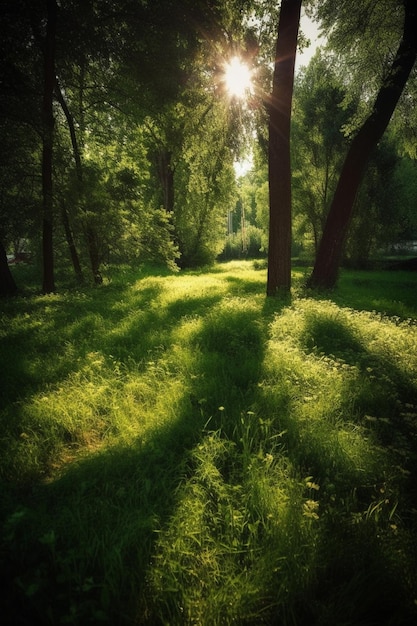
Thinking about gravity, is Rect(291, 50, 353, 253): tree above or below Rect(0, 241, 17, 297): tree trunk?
above

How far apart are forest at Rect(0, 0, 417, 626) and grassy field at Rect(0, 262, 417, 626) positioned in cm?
2

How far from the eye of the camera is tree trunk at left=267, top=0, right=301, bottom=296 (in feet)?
25.2

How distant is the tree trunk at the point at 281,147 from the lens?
25.2 ft

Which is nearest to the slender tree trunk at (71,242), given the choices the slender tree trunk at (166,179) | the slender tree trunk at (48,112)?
the slender tree trunk at (48,112)

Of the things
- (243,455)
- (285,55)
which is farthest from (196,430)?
(285,55)

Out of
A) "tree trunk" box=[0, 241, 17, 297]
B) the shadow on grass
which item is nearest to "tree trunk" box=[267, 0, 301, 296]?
the shadow on grass

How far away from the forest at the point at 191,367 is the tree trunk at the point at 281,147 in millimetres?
59

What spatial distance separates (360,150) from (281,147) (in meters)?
2.82

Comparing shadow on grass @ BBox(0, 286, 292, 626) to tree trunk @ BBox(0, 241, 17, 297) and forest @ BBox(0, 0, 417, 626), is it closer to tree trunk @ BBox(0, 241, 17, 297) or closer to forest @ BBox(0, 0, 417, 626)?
forest @ BBox(0, 0, 417, 626)

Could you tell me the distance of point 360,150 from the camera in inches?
360

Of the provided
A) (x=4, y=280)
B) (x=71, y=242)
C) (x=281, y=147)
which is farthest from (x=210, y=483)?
(x=4, y=280)

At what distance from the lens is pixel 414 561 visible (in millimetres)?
1912

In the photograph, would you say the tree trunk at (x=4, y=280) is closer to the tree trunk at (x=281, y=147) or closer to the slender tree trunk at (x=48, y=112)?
the slender tree trunk at (x=48, y=112)

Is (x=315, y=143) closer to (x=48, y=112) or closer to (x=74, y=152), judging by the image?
(x=74, y=152)
